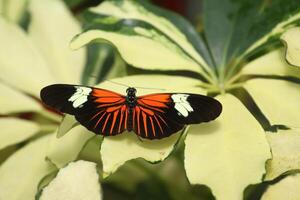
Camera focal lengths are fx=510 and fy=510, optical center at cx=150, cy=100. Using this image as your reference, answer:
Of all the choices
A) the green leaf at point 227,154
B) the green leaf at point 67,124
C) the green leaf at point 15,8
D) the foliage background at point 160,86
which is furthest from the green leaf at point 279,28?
the green leaf at point 15,8

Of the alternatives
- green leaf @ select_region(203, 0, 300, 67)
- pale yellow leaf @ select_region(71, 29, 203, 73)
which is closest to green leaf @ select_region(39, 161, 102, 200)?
pale yellow leaf @ select_region(71, 29, 203, 73)

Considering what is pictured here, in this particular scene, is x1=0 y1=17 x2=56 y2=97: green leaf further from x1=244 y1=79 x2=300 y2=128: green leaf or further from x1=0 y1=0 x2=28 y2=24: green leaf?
x1=244 y1=79 x2=300 y2=128: green leaf

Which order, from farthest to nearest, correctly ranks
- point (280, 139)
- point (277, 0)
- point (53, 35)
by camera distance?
point (53, 35), point (277, 0), point (280, 139)

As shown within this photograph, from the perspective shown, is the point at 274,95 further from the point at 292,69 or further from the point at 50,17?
the point at 50,17

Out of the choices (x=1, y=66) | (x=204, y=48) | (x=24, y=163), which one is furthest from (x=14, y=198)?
(x=204, y=48)

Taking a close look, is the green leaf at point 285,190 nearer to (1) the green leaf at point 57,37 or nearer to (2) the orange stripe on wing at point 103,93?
(2) the orange stripe on wing at point 103,93

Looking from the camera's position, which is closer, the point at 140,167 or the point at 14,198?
the point at 14,198
